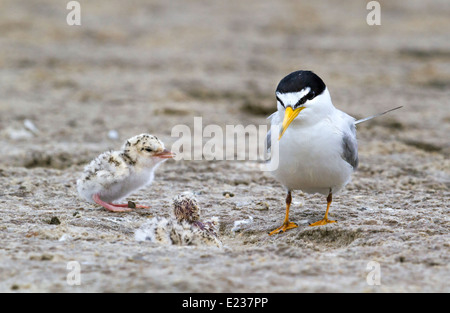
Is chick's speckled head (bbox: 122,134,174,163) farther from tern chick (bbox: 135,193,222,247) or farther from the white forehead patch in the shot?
the white forehead patch

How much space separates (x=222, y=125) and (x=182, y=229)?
153 inches

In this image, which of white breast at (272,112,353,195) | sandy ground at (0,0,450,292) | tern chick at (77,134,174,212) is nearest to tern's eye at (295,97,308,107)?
white breast at (272,112,353,195)

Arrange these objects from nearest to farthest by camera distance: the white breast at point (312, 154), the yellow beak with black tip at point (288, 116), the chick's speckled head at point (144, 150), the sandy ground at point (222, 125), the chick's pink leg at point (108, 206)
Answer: the sandy ground at point (222, 125) < the yellow beak with black tip at point (288, 116) < the white breast at point (312, 154) < the chick's pink leg at point (108, 206) < the chick's speckled head at point (144, 150)

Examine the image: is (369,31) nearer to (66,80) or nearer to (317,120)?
(66,80)

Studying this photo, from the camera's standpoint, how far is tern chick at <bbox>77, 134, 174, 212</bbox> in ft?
16.7

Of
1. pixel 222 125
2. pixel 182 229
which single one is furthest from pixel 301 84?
pixel 222 125

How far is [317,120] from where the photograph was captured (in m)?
4.37

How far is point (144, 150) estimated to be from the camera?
5250mm

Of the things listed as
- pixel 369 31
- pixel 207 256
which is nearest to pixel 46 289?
pixel 207 256

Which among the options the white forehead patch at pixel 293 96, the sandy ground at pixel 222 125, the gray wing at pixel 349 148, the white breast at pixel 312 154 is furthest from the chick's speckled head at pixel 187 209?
the gray wing at pixel 349 148

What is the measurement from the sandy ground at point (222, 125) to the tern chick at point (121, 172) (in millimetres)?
162

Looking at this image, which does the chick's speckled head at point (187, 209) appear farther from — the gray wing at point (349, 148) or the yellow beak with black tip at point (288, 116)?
the gray wing at point (349, 148)

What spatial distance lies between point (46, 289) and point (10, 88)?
22.4ft

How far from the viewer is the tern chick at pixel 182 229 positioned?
424cm
